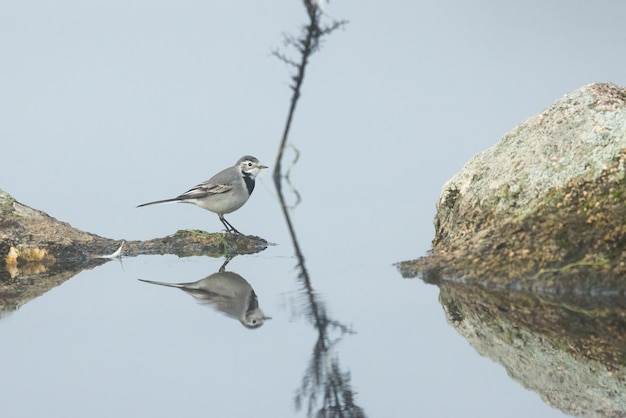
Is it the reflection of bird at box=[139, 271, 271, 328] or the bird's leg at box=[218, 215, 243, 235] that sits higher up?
the bird's leg at box=[218, 215, 243, 235]

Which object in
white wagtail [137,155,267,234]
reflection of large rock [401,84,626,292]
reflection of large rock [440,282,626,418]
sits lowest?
reflection of large rock [440,282,626,418]

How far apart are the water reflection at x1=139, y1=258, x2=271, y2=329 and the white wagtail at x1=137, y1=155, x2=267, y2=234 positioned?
115 inches

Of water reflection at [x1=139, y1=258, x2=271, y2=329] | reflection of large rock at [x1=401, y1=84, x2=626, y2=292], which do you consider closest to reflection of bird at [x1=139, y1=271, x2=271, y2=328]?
water reflection at [x1=139, y1=258, x2=271, y2=329]

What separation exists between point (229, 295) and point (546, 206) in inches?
101

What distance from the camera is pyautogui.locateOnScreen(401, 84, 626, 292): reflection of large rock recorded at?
814cm

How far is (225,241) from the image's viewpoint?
38.4 ft

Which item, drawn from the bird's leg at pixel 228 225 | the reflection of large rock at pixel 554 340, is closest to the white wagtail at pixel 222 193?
the bird's leg at pixel 228 225

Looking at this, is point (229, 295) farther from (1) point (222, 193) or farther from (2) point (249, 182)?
(2) point (249, 182)

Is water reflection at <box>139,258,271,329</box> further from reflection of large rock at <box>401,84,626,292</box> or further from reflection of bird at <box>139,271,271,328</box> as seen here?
reflection of large rock at <box>401,84,626,292</box>

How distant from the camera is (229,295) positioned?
9031 millimetres

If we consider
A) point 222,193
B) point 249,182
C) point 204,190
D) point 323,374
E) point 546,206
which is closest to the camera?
point 323,374

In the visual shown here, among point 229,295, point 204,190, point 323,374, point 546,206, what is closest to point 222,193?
point 204,190

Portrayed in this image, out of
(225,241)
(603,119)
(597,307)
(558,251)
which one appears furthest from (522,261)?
(225,241)

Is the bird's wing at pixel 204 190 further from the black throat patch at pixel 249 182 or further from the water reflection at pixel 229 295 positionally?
the water reflection at pixel 229 295
